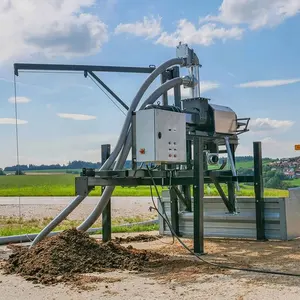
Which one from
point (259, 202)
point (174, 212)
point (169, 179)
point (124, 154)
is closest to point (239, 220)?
point (259, 202)

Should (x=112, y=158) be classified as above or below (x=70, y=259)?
above

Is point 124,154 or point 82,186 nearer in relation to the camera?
point 82,186

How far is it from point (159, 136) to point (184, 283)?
226 cm

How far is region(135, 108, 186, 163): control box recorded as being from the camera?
6.79 m

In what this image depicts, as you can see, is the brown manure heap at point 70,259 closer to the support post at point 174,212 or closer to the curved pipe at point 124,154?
the curved pipe at point 124,154

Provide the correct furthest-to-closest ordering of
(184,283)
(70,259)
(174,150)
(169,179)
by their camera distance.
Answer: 1. (169,179)
2. (174,150)
3. (70,259)
4. (184,283)

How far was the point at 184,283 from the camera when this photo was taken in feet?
17.3

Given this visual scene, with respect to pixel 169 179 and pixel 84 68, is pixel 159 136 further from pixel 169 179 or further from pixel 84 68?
pixel 84 68

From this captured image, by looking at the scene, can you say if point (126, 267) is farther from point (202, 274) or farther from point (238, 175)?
point (238, 175)

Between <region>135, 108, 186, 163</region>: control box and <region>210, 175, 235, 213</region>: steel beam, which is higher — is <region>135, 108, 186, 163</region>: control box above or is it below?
above

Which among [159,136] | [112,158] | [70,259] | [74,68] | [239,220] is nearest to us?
[70,259]

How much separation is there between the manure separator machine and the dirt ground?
1.13 meters

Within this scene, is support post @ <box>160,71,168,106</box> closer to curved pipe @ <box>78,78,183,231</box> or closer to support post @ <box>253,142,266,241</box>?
curved pipe @ <box>78,78,183,231</box>

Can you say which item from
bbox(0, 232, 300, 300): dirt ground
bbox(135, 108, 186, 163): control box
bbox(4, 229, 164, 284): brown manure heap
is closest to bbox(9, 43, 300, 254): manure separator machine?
bbox(135, 108, 186, 163): control box
